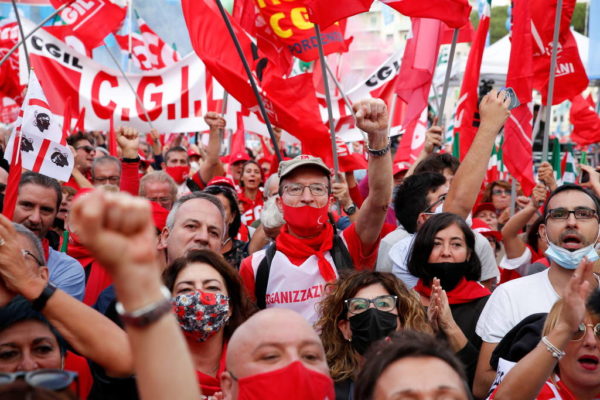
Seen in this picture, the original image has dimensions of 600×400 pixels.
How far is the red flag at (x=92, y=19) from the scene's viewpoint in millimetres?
8805

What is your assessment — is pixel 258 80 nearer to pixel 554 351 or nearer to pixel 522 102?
pixel 522 102

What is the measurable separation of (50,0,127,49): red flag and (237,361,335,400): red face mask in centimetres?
705

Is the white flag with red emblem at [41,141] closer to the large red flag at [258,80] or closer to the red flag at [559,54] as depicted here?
the large red flag at [258,80]

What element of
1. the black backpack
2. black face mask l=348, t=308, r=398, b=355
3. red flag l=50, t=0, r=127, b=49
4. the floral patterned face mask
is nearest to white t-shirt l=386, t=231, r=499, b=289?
the black backpack

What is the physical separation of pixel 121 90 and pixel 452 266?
5191 millimetres

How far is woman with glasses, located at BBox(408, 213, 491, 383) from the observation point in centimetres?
399

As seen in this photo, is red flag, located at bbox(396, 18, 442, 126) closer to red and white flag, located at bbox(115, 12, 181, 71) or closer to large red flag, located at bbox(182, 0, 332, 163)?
large red flag, located at bbox(182, 0, 332, 163)

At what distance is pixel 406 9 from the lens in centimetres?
545

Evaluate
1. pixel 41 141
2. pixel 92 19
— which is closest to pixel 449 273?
pixel 41 141

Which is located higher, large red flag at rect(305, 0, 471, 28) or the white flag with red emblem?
large red flag at rect(305, 0, 471, 28)

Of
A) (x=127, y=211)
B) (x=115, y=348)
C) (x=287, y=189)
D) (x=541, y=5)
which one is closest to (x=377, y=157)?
(x=287, y=189)

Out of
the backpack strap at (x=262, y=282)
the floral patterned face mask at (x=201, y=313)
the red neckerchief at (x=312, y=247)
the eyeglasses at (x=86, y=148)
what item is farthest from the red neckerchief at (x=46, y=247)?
the eyeglasses at (x=86, y=148)

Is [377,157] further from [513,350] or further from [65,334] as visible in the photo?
[65,334]

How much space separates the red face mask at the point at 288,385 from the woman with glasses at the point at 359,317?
Answer: 2.94 ft
